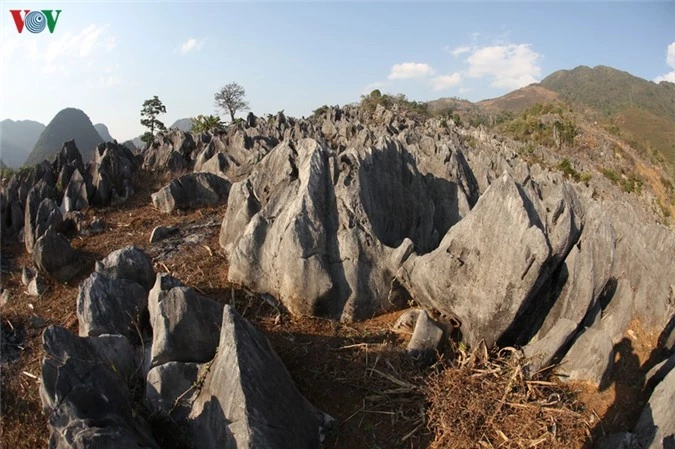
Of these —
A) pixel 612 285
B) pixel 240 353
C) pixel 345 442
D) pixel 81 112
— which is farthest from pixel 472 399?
pixel 81 112

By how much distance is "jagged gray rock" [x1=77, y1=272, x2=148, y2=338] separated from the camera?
6.38 meters

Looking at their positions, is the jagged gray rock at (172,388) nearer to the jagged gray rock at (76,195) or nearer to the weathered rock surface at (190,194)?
the weathered rock surface at (190,194)

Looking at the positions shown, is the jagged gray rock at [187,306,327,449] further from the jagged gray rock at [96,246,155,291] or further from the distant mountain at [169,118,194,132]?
the distant mountain at [169,118,194,132]

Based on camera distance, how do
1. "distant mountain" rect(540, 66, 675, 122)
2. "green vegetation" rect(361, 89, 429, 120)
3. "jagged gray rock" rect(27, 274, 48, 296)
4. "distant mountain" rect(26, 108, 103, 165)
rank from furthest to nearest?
"distant mountain" rect(540, 66, 675, 122) < "distant mountain" rect(26, 108, 103, 165) < "green vegetation" rect(361, 89, 429, 120) < "jagged gray rock" rect(27, 274, 48, 296)

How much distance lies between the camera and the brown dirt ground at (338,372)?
524 cm

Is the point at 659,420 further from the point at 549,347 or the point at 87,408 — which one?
the point at 87,408

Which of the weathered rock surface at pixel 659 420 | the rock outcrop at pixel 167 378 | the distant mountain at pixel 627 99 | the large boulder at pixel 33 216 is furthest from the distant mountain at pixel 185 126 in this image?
the distant mountain at pixel 627 99

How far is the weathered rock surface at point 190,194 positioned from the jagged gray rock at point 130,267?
4.80 metres

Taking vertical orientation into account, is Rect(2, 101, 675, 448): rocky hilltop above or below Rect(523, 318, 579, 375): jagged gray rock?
above

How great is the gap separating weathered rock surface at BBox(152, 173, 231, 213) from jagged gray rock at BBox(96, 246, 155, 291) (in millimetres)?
4801

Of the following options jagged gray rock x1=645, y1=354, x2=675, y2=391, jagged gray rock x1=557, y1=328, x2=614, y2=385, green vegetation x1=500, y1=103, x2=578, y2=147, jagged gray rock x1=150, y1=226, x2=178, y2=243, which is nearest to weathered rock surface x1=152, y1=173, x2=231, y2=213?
jagged gray rock x1=150, y1=226, x2=178, y2=243

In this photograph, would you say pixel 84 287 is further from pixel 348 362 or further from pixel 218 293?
pixel 348 362

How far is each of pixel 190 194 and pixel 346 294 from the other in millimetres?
6960

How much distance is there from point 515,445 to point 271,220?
16.6 feet
